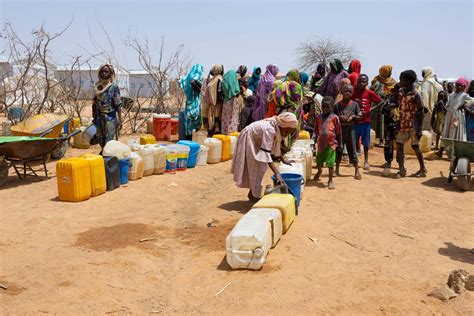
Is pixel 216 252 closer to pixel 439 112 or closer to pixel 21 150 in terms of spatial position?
pixel 21 150

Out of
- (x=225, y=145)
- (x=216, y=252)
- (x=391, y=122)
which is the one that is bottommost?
(x=216, y=252)

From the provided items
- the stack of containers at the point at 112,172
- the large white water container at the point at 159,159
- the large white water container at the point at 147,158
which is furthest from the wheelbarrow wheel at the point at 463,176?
the stack of containers at the point at 112,172

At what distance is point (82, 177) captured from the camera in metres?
6.57

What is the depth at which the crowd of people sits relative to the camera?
6.03 m

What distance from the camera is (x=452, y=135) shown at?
8867 mm

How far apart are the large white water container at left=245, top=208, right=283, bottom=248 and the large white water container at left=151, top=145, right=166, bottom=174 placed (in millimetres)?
3752

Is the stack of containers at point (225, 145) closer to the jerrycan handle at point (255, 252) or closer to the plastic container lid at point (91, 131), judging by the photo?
the plastic container lid at point (91, 131)

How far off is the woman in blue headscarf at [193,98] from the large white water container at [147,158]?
3.31m

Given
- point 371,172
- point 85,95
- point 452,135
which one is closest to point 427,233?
point 371,172

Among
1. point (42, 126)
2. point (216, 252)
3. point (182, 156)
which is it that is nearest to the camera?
point (216, 252)

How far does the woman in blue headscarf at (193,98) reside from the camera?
37.4 ft

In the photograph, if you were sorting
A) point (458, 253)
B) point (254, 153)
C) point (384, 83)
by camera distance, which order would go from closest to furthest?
point (458, 253) → point (254, 153) → point (384, 83)

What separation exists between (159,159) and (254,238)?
4519 mm

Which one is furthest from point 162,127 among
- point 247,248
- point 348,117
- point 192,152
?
point 247,248
